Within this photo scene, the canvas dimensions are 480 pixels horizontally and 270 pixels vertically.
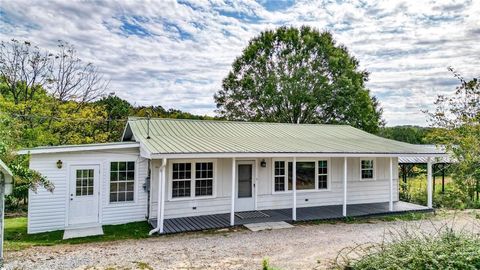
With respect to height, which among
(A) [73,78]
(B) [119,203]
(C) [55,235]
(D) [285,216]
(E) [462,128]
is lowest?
(C) [55,235]

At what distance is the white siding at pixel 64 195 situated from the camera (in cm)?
924

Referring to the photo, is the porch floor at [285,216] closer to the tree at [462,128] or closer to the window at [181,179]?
the window at [181,179]

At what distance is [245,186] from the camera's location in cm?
1201

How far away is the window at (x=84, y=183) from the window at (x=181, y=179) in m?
2.57

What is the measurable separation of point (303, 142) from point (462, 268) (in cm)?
775

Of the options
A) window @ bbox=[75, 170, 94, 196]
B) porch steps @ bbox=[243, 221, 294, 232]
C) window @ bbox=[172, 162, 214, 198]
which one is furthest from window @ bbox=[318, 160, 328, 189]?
window @ bbox=[75, 170, 94, 196]

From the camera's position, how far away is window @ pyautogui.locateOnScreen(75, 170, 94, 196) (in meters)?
9.73

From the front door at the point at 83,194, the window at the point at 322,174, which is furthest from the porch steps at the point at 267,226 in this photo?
the front door at the point at 83,194

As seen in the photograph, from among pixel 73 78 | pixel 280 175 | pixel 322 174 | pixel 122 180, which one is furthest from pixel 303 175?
pixel 73 78

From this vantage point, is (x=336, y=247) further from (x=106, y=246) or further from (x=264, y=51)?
(x=264, y=51)

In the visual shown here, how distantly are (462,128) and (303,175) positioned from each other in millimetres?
5578

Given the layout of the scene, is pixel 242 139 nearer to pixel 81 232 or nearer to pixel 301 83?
pixel 81 232

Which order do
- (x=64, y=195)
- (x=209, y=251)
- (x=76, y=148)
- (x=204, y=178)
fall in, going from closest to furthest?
1. (x=209, y=251)
2. (x=76, y=148)
3. (x=64, y=195)
4. (x=204, y=178)

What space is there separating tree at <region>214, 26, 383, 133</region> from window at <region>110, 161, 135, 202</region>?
1938cm
